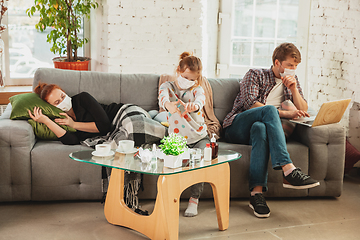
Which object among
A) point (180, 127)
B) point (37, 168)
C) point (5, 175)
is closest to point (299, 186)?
point (180, 127)

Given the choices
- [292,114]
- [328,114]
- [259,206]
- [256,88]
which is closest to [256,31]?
[256,88]

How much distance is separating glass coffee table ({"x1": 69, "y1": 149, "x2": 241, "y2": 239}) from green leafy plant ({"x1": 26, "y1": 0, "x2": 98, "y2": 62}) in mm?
1994

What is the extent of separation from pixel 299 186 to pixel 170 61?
1.99 meters

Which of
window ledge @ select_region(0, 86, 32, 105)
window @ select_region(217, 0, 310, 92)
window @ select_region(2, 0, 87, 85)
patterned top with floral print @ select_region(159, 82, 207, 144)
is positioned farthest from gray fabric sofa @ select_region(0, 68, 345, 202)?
window @ select_region(2, 0, 87, 85)

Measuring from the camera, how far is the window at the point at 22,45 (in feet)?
12.2

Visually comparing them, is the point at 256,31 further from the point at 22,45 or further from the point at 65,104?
the point at 22,45

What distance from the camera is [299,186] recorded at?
2133mm

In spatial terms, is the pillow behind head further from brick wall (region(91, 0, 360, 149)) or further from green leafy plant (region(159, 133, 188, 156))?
brick wall (region(91, 0, 360, 149))

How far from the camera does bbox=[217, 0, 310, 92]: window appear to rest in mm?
3648

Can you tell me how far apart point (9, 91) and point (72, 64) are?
61 cm

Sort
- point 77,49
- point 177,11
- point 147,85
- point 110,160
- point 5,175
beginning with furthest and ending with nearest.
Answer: point 77,49, point 177,11, point 147,85, point 5,175, point 110,160

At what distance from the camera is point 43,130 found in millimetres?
2350

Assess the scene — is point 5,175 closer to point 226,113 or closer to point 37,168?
point 37,168

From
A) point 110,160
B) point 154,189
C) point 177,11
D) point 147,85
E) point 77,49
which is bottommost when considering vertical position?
point 154,189
